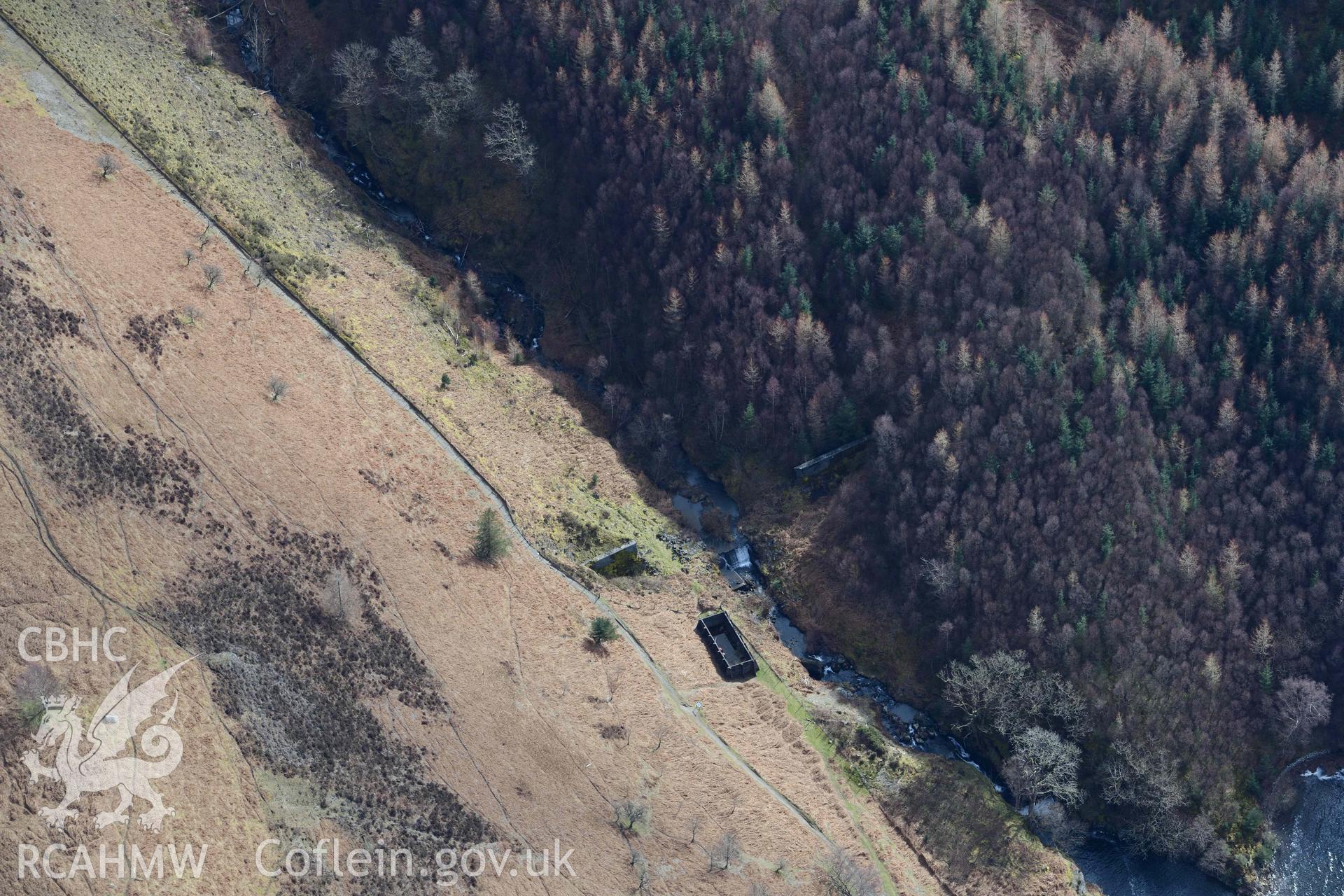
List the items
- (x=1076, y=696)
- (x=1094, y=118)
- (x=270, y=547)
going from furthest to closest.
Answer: (x=1094, y=118) < (x=1076, y=696) < (x=270, y=547)

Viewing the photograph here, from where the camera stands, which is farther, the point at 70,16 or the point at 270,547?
the point at 70,16

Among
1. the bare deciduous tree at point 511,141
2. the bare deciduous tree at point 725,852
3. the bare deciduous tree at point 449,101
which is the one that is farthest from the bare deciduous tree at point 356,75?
the bare deciduous tree at point 725,852

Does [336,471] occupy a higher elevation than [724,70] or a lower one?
lower

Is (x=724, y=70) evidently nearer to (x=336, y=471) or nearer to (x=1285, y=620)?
(x=336, y=471)

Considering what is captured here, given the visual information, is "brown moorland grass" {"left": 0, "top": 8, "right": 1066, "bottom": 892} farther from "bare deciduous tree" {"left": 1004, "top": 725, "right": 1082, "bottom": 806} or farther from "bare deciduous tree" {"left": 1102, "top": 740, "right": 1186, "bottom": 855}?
"bare deciduous tree" {"left": 1102, "top": 740, "right": 1186, "bottom": 855}

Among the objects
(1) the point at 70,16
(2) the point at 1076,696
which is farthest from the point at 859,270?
(1) the point at 70,16

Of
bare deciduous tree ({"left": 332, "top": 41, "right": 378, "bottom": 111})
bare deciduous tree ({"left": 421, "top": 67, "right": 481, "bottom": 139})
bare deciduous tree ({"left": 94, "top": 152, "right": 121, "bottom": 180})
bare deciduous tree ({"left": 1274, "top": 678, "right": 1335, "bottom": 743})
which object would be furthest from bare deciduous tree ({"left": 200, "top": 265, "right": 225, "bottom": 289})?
bare deciduous tree ({"left": 1274, "top": 678, "right": 1335, "bottom": 743})
